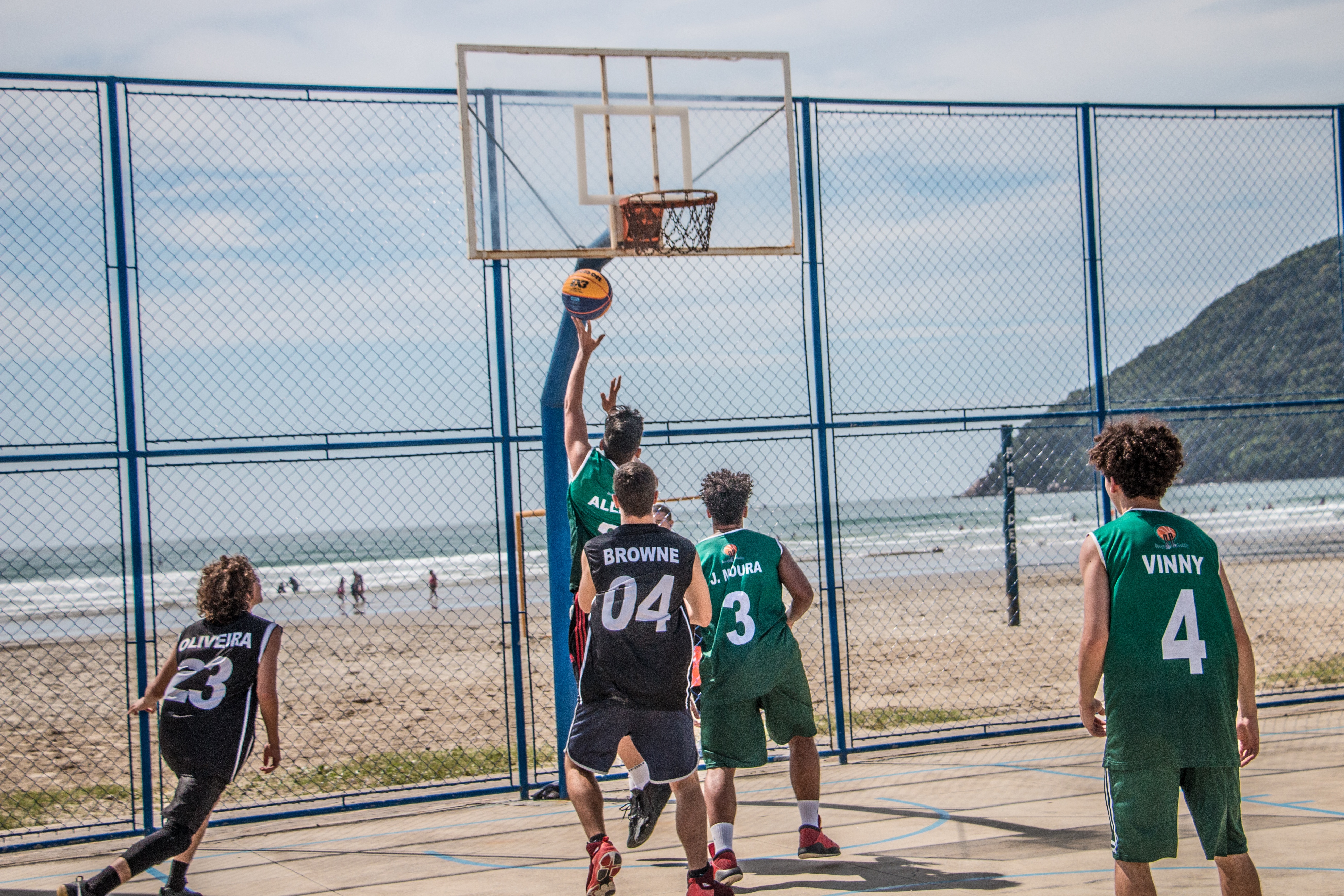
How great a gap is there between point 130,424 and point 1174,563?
5.45 meters

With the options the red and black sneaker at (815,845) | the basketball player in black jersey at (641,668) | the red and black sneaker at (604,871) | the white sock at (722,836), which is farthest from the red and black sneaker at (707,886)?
the red and black sneaker at (815,845)

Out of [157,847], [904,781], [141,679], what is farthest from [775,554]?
[141,679]

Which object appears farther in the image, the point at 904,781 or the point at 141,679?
the point at 904,781

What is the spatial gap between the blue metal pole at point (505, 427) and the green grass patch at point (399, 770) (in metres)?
1.06

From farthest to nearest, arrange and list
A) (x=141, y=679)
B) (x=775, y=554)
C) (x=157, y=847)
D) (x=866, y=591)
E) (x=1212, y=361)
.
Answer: (x=1212, y=361), (x=866, y=591), (x=141, y=679), (x=775, y=554), (x=157, y=847)

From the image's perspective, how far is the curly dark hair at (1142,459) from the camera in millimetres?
3793

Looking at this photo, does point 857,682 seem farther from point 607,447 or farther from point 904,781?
point 607,447

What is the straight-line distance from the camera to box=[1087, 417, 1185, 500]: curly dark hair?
379 cm

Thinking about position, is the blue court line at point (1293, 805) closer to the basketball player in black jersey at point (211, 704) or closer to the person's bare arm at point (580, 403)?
the person's bare arm at point (580, 403)

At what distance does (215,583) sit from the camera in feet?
16.4

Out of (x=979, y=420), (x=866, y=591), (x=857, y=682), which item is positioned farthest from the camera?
(x=866, y=591)

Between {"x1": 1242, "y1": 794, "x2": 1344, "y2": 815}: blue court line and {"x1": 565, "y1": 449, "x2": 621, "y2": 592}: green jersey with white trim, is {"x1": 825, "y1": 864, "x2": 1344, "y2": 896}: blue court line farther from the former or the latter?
{"x1": 565, "y1": 449, "x2": 621, "y2": 592}: green jersey with white trim

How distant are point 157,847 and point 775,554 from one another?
3065 mm

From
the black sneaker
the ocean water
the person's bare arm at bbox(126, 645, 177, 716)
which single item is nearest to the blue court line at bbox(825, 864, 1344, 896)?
the black sneaker
